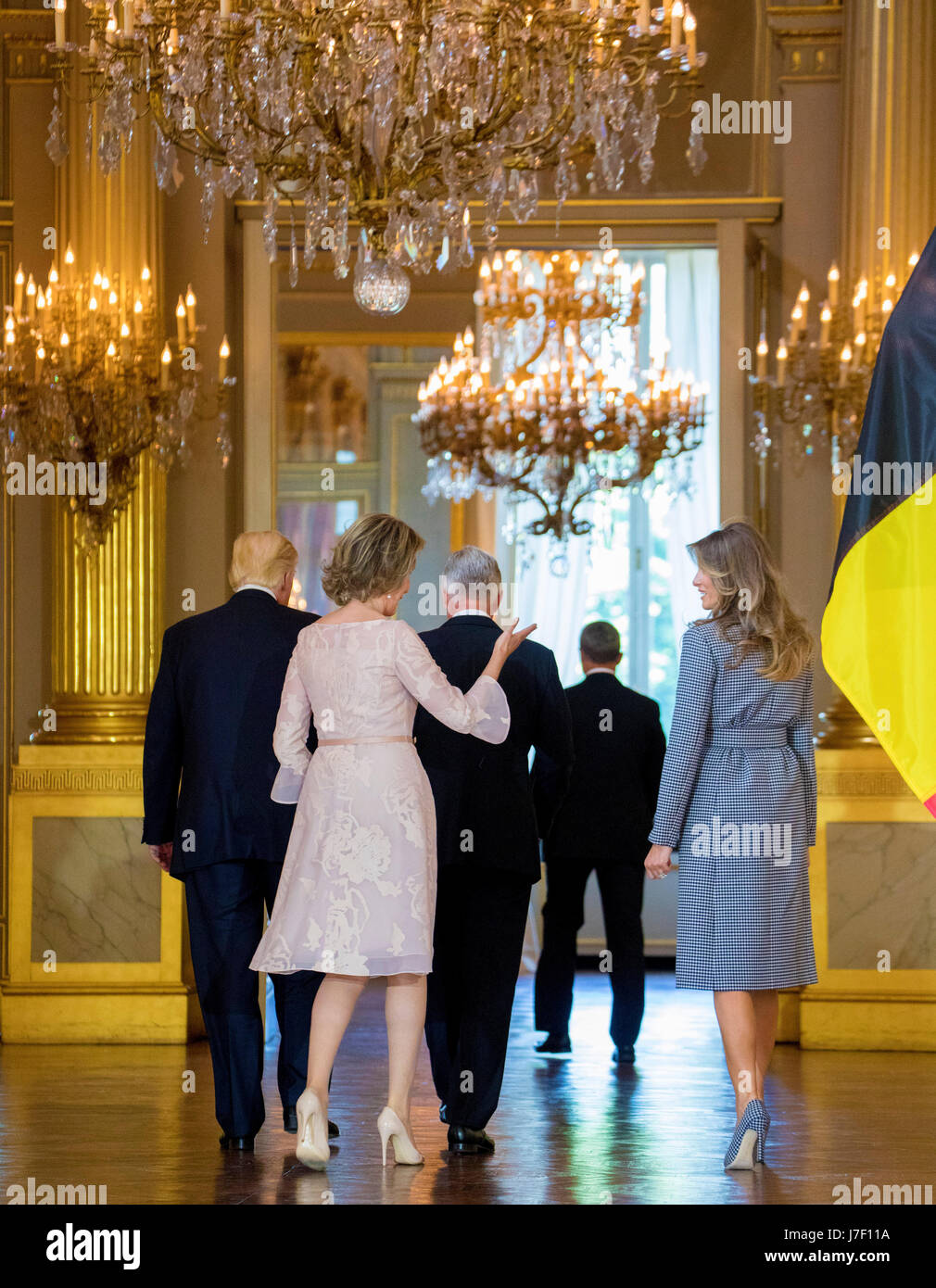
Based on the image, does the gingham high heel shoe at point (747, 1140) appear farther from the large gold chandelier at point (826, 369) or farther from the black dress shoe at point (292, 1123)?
the large gold chandelier at point (826, 369)

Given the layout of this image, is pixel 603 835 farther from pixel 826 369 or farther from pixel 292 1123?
pixel 292 1123

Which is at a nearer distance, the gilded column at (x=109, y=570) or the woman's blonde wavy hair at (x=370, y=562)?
the woman's blonde wavy hair at (x=370, y=562)

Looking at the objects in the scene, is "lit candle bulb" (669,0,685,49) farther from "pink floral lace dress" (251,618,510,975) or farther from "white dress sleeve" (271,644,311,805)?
"white dress sleeve" (271,644,311,805)

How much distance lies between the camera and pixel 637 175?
8.08 metres

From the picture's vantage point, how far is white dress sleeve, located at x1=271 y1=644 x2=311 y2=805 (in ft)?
Result: 14.3

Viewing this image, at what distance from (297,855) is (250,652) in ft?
2.29

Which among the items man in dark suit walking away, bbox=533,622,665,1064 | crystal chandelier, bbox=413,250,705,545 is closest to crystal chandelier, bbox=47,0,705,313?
man in dark suit walking away, bbox=533,622,665,1064

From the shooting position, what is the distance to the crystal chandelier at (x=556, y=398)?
9.12 m

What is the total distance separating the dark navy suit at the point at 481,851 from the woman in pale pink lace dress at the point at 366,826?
13.5 inches

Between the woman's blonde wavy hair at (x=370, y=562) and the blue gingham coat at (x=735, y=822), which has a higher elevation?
the woman's blonde wavy hair at (x=370, y=562)

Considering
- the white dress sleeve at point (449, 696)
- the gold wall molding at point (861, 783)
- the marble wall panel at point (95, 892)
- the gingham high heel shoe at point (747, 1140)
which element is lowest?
the gingham high heel shoe at point (747, 1140)

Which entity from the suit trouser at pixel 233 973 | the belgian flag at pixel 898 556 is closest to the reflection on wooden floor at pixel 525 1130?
the suit trouser at pixel 233 973

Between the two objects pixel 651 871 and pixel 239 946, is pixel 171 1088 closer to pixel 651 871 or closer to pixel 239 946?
pixel 239 946
